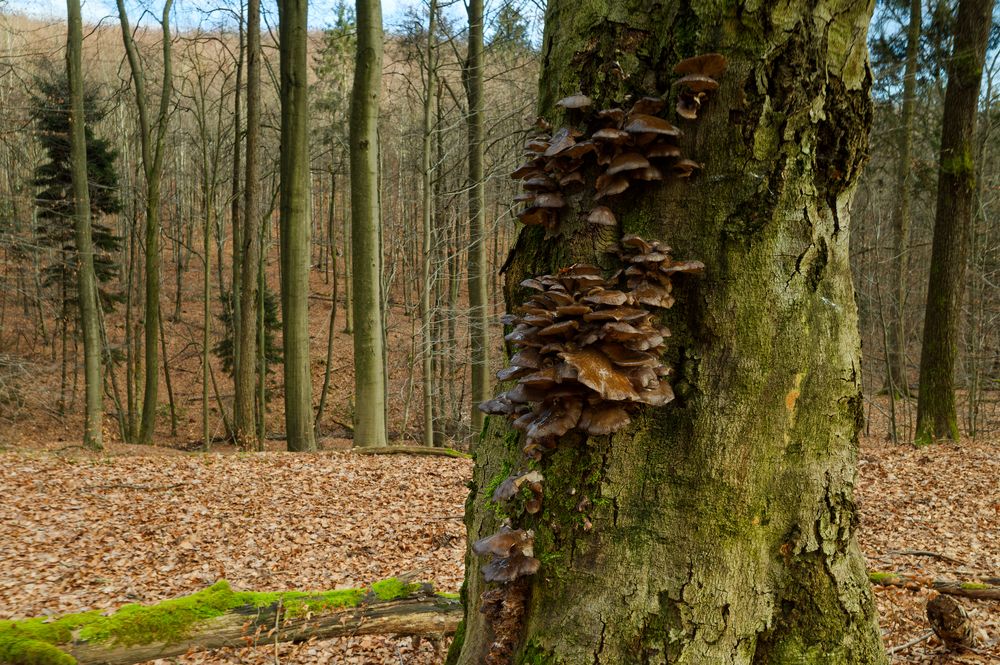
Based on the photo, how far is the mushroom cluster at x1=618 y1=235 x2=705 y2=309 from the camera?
193 centimetres

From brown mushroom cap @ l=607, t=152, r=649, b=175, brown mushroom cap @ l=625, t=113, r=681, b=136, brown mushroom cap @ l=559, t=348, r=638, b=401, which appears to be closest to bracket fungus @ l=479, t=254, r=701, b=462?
brown mushroom cap @ l=559, t=348, r=638, b=401

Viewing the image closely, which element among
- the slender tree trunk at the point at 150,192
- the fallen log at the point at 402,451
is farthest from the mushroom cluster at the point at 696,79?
the slender tree trunk at the point at 150,192

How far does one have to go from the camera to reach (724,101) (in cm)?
198

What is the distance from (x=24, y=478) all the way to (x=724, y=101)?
408 inches

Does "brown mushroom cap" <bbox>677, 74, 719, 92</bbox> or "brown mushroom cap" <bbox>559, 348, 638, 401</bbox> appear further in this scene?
"brown mushroom cap" <bbox>677, 74, 719, 92</bbox>

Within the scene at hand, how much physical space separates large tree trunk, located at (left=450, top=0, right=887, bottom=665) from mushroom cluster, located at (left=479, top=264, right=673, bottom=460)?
132 mm

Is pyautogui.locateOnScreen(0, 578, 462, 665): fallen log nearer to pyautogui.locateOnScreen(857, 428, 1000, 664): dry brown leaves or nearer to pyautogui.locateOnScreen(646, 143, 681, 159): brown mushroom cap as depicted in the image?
pyautogui.locateOnScreen(857, 428, 1000, 664): dry brown leaves

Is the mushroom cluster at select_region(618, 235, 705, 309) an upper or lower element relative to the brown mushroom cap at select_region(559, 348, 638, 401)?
upper

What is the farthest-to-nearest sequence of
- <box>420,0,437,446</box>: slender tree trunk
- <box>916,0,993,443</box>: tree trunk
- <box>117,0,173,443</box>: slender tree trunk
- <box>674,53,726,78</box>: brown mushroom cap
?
<box>117,0,173,443</box>: slender tree trunk → <box>420,0,437,446</box>: slender tree trunk → <box>916,0,993,443</box>: tree trunk → <box>674,53,726,78</box>: brown mushroom cap

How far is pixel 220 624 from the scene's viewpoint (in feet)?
12.2

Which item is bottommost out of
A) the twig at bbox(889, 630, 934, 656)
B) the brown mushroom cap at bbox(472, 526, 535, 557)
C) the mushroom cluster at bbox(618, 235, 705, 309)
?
the twig at bbox(889, 630, 934, 656)

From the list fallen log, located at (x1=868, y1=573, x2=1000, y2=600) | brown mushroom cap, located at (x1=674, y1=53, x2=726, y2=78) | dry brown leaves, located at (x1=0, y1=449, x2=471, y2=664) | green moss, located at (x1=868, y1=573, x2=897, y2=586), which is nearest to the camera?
brown mushroom cap, located at (x1=674, y1=53, x2=726, y2=78)

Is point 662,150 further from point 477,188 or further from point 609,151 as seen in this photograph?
point 477,188

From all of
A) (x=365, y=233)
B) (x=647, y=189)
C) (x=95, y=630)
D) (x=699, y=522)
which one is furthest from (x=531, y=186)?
(x=365, y=233)
